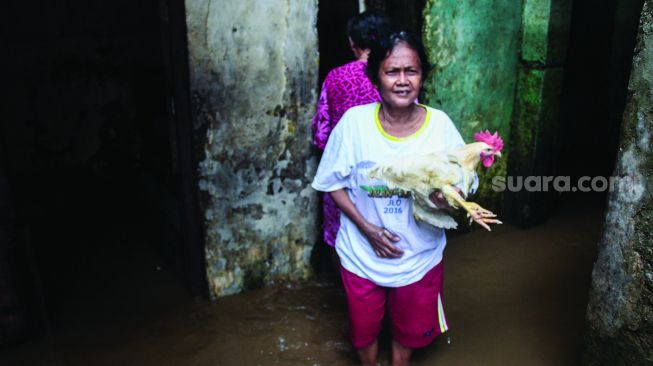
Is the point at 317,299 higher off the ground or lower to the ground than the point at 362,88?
lower

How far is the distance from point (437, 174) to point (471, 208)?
176 millimetres

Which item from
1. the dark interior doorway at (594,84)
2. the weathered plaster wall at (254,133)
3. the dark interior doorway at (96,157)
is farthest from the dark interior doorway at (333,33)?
the dark interior doorway at (594,84)

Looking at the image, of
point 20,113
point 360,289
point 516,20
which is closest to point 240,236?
point 360,289

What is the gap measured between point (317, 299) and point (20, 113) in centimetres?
342

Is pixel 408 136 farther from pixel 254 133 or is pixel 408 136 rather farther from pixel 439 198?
pixel 254 133

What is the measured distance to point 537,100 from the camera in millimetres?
3967

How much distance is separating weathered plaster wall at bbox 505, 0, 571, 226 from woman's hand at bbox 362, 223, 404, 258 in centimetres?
222

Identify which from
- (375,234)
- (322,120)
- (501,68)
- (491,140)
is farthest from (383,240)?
(501,68)

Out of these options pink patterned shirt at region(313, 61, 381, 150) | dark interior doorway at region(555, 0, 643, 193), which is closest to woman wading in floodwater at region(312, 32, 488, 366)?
pink patterned shirt at region(313, 61, 381, 150)

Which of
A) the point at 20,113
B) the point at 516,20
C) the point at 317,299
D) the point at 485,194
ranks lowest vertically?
the point at 317,299

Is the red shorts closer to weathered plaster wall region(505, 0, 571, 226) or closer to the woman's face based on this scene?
the woman's face

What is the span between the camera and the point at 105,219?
15.5 ft

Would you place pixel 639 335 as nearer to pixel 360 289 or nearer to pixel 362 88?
pixel 360 289

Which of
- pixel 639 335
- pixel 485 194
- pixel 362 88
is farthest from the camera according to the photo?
pixel 485 194
